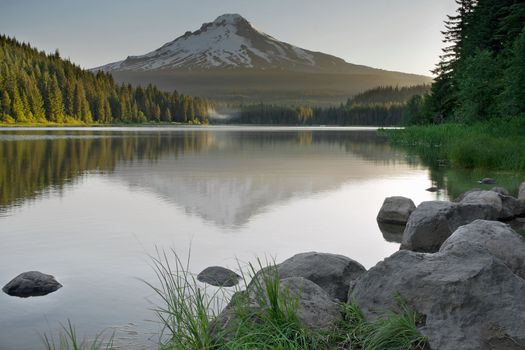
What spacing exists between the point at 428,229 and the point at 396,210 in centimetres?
341

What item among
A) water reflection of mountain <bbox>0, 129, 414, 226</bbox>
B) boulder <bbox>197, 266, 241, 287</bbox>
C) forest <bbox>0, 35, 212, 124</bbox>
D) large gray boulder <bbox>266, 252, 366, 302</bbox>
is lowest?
water reflection of mountain <bbox>0, 129, 414, 226</bbox>

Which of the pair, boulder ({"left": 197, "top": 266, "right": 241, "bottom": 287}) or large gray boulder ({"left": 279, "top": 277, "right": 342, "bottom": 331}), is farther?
boulder ({"left": 197, "top": 266, "right": 241, "bottom": 287})

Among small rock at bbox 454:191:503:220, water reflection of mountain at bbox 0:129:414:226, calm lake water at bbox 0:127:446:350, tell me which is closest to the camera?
calm lake water at bbox 0:127:446:350

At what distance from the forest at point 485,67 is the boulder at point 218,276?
2830 cm

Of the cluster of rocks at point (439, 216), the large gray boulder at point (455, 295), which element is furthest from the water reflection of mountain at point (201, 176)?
the large gray boulder at point (455, 295)

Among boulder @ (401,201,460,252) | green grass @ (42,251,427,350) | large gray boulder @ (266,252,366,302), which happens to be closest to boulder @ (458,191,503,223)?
boulder @ (401,201,460,252)

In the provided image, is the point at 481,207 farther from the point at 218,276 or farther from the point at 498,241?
the point at 218,276

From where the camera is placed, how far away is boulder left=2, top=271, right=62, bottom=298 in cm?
868

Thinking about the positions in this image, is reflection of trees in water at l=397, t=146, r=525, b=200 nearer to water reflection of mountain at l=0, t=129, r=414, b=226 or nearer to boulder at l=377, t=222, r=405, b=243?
water reflection of mountain at l=0, t=129, r=414, b=226

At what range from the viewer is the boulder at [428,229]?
1163 centimetres

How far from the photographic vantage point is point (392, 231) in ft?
46.5

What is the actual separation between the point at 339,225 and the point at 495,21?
156 ft

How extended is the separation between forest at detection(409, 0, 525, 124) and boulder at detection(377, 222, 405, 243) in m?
21.8

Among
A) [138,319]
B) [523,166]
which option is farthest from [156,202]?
[523,166]
